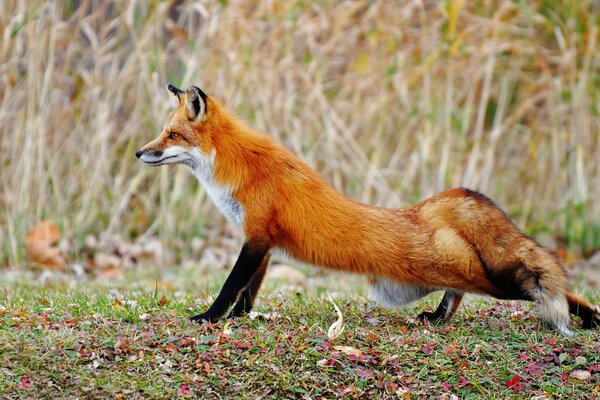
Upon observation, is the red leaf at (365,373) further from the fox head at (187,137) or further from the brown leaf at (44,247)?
the brown leaf at (44,247)

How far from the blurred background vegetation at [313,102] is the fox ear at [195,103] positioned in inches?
160

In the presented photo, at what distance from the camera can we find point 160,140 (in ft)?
16.2

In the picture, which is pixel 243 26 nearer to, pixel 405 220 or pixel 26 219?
pixel 26 219

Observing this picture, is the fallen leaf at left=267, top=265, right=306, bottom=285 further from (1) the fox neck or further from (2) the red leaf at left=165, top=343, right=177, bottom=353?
(2) the red leaf at left=165, top=343, right=177, bottom=353

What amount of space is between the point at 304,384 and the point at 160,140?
1.79 metres

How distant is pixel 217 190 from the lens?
193 inches

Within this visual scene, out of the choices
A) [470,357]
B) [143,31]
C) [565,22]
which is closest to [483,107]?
[565,22]

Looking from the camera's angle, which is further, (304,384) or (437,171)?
(437,171)

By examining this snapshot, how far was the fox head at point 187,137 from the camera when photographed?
490cm

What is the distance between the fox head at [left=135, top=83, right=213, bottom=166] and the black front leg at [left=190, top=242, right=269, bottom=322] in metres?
0.71

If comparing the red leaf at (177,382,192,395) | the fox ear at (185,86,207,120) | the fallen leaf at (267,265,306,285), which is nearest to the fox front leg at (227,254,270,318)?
the red leaf at (177,382,192,395)

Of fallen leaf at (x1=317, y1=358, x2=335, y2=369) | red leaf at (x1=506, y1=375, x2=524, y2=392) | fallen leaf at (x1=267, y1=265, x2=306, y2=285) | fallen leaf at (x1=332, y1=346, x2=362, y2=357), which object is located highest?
fallen leaf at (x1=332, y1=346, x2=362, y2=357)

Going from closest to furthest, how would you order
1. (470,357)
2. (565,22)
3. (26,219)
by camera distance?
(470,357)
(26,219)
(565,22)

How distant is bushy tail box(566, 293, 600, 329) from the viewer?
4751 millimetres
